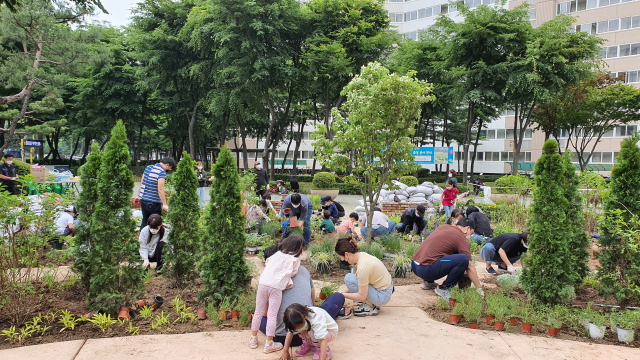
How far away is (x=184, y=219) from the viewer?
5.04 metres

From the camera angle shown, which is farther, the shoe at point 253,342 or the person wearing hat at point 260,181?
the person wearing hat at point 260,181

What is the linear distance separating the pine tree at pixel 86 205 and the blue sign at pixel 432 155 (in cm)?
1526

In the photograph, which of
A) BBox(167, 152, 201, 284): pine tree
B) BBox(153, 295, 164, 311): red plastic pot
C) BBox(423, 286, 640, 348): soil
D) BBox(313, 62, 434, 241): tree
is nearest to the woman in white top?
BBox(167, 152, 201, 284): pine tree

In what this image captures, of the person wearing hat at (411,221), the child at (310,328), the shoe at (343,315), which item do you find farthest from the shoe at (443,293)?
the person wearing hat at (411,221)

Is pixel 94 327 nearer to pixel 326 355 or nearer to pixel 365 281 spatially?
pixel 326 355

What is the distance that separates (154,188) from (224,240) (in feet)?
8.07

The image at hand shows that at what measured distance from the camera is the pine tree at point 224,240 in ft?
14.9

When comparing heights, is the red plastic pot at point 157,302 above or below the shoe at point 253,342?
above

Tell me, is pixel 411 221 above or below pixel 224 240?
below

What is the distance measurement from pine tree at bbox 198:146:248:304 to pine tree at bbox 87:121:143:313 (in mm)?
777

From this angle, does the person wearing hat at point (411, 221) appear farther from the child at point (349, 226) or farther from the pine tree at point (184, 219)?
the pine tree at point (184, 219)

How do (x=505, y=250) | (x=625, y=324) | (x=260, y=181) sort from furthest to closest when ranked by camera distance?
(x=260, y=181) < (x=505, y=250) < (x=625, y=324)

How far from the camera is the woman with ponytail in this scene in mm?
4492

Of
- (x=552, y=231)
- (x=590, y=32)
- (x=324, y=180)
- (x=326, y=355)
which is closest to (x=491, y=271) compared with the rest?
(x=552, y=231)
